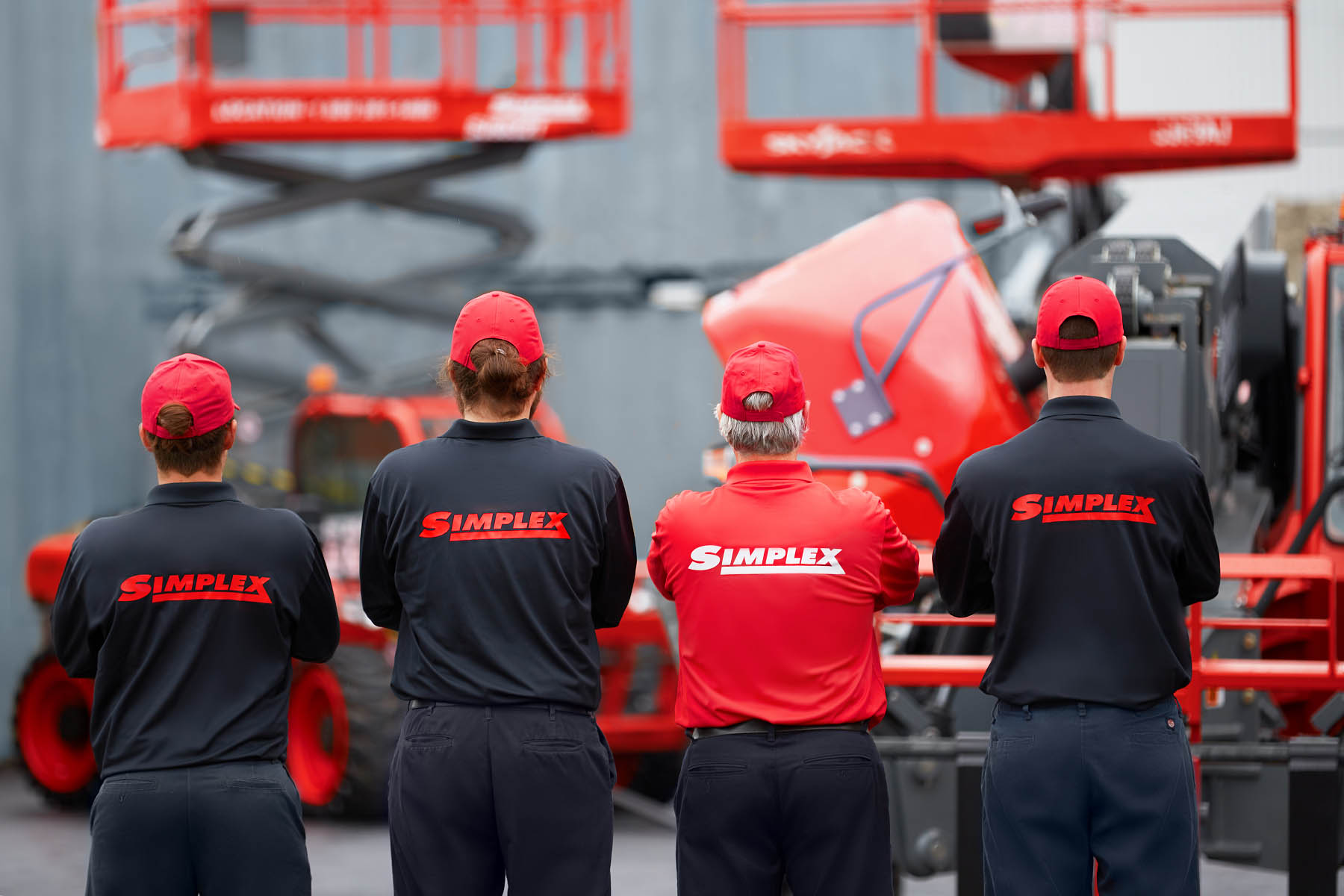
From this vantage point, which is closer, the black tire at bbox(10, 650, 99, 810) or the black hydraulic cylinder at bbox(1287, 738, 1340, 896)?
the black hydraulic cylinder at bbox(1287, 738, 1340, 896)

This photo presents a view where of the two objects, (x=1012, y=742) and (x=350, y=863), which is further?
(x=350, y=863)

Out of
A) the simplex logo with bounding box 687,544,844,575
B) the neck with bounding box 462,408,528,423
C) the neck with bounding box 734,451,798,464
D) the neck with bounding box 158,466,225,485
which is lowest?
the simplex logo with bounding box 687,544,844,575

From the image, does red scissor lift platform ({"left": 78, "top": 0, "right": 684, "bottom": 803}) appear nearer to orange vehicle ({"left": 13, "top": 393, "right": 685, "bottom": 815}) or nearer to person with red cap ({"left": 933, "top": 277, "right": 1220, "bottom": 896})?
orange vehicle ({"left": 13, "top": 393, "right": 685, "bottom": 815})

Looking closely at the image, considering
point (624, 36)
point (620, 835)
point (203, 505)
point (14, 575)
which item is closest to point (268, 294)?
point (14, 575)

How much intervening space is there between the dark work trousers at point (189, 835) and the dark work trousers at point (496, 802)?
0.29 metres

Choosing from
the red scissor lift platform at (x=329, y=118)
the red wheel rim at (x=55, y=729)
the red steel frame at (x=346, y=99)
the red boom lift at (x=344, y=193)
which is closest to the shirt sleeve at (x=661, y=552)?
the red boom lift at (x=344, y=193)

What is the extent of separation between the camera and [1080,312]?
3711mm

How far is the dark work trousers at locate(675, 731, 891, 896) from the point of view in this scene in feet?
11.6

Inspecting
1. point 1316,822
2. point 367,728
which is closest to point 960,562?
point 1316,822

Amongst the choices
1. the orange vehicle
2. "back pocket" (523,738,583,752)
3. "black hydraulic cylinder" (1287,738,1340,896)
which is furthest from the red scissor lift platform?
"back pocket" (523,738,583,752)

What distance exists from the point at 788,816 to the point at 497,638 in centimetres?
74

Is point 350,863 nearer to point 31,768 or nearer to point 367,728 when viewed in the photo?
point 367,728

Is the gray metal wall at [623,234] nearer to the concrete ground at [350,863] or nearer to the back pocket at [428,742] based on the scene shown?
the concrete ground at [350,863]

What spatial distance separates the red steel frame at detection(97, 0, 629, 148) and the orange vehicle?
1828 millimetres
